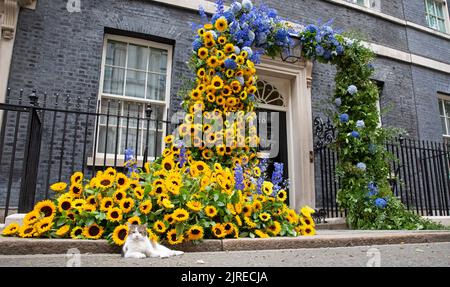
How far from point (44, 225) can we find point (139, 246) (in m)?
0.99

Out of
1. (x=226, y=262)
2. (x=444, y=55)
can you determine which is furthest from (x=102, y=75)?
(x=444, y=55)

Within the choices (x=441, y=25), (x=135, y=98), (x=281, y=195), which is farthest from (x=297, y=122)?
(x=441, y=25)

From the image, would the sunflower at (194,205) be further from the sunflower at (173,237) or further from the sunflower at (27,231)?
the sunflower at (27,231)

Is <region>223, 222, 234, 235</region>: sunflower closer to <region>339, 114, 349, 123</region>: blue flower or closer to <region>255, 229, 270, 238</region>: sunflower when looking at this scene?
<region>255, 229, 270, 238</region>: sunflower

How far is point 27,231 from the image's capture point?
115 inches

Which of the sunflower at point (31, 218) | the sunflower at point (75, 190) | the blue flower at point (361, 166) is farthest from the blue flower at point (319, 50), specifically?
the sunflower at point (31, 218)

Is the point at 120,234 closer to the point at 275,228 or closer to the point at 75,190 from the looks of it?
the point at 75,190

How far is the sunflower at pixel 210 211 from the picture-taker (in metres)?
3.12

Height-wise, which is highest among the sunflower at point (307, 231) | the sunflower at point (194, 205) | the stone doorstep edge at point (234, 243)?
the sunflower at point (194, 205)

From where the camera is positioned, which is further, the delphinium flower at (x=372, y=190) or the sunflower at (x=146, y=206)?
the delphinium flower at (x=372, y=190)

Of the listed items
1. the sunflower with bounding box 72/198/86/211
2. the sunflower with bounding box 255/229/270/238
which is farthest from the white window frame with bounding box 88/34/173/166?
the sunflower with bounding box 255/229/270/238

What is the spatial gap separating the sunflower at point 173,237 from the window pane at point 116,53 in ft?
13.9
